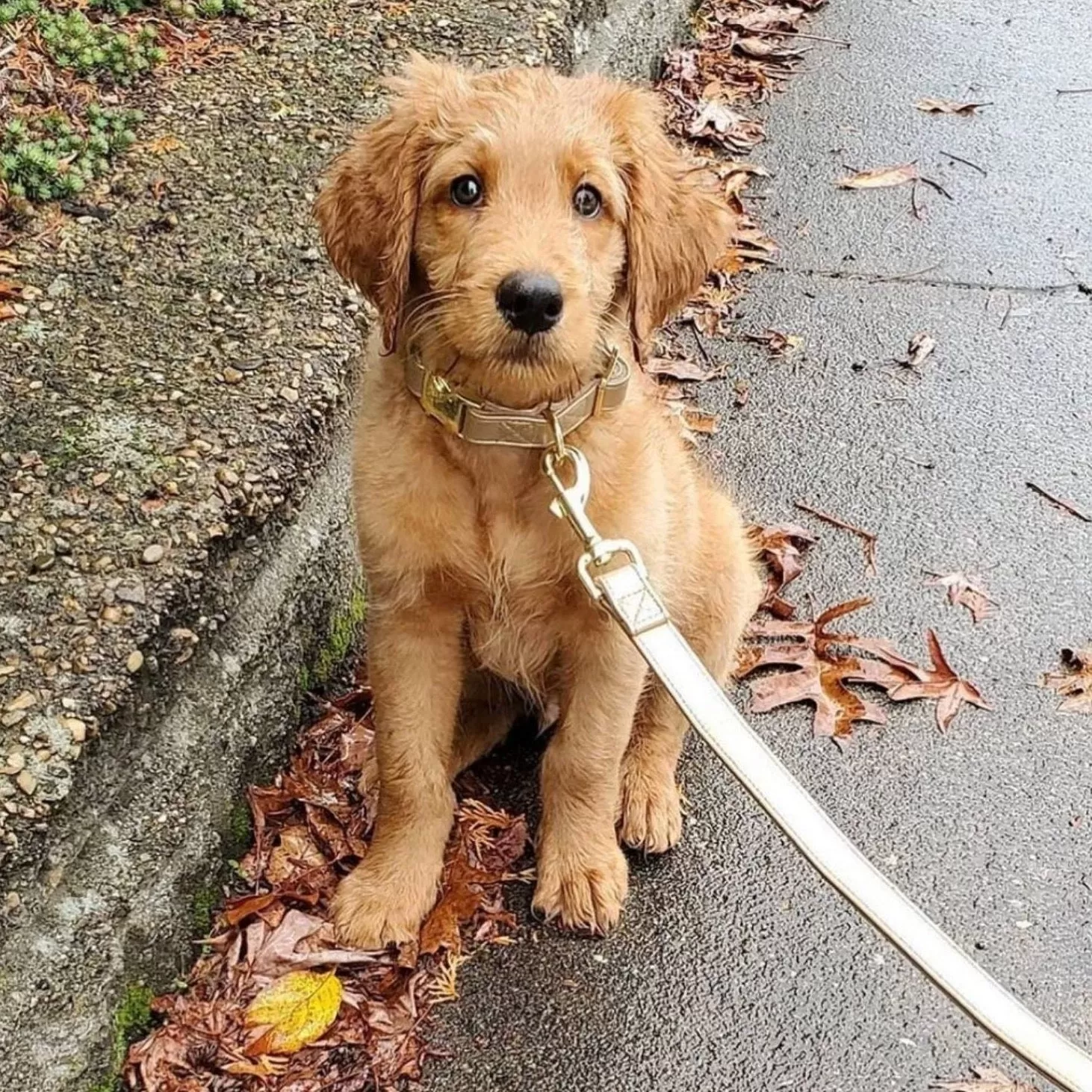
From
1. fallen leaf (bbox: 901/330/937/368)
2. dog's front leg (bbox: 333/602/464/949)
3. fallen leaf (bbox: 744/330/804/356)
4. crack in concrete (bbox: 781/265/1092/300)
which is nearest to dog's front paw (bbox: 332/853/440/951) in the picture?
dog's front leg (bbox: 333/602/464/949)

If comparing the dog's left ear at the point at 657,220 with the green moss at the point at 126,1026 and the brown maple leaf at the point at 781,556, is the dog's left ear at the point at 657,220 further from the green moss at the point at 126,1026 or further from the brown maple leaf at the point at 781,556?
the green moss at the point at 126,1026

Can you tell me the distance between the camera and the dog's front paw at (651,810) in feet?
11.9

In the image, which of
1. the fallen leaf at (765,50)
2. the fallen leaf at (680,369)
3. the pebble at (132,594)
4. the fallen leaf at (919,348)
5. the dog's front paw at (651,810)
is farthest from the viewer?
the fallen leaf at (765,50)

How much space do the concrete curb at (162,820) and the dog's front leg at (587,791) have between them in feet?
2.44

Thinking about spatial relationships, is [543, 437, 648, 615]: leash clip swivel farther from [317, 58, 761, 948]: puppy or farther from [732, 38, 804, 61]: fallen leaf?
[732, 38, 804, 61]: fallen leaf

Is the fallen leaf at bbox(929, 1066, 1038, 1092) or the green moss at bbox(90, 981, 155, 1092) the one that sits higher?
the fallen leaf at bbox(929, 1066, 1038, 1092)

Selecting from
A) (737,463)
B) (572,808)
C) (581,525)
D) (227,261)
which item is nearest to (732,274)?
(737,463)

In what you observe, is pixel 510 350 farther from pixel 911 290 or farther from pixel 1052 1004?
pixel 911 290

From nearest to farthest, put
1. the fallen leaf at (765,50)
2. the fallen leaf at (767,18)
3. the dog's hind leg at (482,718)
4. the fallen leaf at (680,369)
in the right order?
1. the dog's hind leg at (482,718)
2. the fallen leaf at (680,369)
3. the fallen leaf at (765,50)
4. the fallen leaf at (767,18)

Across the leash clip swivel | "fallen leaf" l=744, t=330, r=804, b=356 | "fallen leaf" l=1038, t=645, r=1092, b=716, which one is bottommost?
"fallen leaf" l=744, t=330, r=804, b=356

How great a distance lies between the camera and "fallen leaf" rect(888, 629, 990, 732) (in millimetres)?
3975

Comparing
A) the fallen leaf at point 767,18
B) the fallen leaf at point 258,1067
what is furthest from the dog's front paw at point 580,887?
the fallen leaf at point 767,18

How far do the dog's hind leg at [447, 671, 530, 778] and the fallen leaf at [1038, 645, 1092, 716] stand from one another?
1.48 m

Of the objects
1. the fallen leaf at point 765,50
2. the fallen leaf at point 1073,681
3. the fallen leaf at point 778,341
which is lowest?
the fallen leaf at point 778,341
